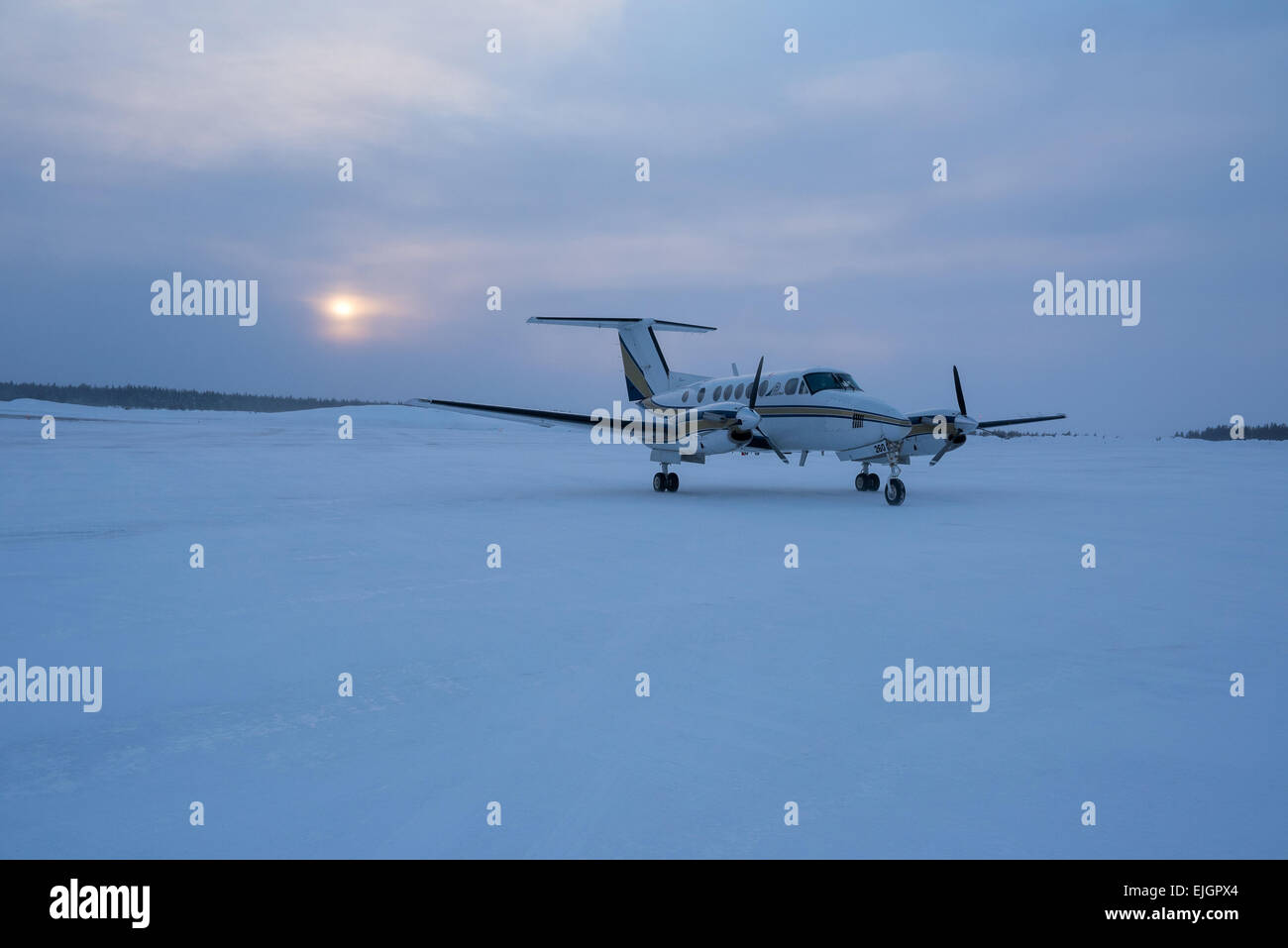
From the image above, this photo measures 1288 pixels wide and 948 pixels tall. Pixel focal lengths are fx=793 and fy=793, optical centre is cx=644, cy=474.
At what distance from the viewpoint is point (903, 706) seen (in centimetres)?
515

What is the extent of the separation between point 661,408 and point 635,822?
21299mm

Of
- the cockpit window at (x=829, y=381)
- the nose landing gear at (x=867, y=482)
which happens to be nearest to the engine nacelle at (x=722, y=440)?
the cockpit window at (x=829, y=381)

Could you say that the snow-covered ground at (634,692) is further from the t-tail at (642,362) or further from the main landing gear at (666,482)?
the t-tail at (642,362)

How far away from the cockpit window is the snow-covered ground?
23.5ft

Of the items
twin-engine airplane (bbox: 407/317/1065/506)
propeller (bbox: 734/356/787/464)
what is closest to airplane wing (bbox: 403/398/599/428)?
twin-engine airplane (bbox: 407/317/1065/506)

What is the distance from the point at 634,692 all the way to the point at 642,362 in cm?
2175

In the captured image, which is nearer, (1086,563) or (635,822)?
(635,822)

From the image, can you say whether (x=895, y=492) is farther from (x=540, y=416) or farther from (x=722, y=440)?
(x=540, y=416)

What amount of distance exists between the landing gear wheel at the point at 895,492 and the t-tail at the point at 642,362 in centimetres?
974

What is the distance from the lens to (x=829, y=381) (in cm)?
2028

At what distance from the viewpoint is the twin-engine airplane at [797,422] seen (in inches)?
743

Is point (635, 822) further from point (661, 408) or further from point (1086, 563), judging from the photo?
point (661, 408)

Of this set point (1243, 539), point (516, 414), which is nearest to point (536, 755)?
point (1243, 539)
